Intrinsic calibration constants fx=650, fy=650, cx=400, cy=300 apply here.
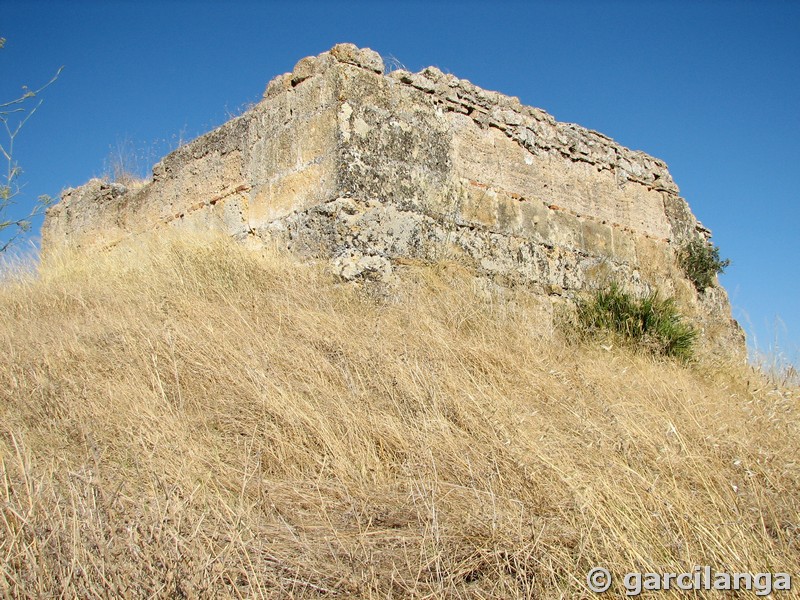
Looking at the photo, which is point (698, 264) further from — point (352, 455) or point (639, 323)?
point (352, 455)

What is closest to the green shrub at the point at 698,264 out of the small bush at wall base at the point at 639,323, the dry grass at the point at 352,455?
the small bush at wall base at the point at 639,323

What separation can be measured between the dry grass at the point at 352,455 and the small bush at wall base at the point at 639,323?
0.67 m

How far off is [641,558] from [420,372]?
176cm

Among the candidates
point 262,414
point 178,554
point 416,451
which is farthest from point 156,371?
point 178,554

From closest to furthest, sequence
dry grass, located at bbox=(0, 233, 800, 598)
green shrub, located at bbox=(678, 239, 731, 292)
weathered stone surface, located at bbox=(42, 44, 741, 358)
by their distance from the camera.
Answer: dry grass, located at bbox=(0, 233, 800, 598) < weathered stone surface, located at bbox=(42, 44, 741, 358) < green shrub, located at bbox=(678, 239, 731, 292)

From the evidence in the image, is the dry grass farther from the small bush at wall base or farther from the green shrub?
the green shrub

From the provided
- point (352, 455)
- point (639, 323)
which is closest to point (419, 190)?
point (639, 323)

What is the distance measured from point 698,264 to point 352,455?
6.51 m

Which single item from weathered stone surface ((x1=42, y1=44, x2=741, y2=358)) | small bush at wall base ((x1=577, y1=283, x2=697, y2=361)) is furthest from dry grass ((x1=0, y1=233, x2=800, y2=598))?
weathered stone surface ((x1=42, y1=44, x2=741, y2=358))

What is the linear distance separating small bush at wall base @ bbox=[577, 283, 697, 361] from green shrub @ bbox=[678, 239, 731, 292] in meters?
2.03

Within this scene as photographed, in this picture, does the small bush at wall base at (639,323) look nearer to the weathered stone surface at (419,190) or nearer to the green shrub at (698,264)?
the weathered stone surface at (419,190)

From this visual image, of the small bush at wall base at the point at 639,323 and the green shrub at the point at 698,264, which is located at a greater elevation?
the green shrub at the point at 698,264

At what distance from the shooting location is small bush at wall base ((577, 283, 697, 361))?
18.5ft

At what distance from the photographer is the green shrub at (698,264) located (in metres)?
8.00
